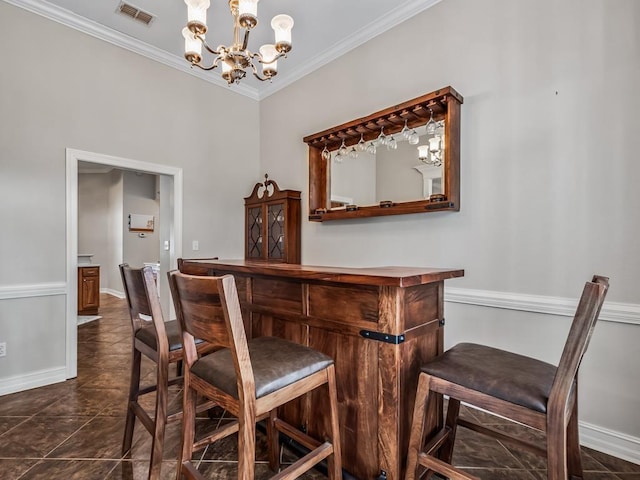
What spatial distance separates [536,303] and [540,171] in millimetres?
855

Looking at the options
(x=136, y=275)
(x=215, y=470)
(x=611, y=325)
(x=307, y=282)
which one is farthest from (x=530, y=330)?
(x=136, y=275)

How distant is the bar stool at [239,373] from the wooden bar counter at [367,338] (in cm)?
17

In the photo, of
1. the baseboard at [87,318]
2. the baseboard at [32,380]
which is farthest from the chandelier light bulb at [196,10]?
the baseboard at [87,318]

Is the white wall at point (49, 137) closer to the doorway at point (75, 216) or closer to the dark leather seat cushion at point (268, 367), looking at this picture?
the doorway at point (75, 216)

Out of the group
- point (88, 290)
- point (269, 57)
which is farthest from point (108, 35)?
point (88, 290)

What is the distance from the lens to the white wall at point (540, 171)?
180 centimetres

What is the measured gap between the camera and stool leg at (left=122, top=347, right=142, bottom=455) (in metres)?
1.75

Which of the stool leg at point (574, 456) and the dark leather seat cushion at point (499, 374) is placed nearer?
the dark leather seat cushion at point (499, 374)

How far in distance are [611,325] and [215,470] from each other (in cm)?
234

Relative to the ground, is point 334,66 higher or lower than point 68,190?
higher

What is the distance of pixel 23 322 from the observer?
2.70 m

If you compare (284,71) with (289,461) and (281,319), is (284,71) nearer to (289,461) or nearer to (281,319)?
(281,319)

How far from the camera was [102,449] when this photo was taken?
5.95 feet

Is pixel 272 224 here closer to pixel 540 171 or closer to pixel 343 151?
pixel 343 151
